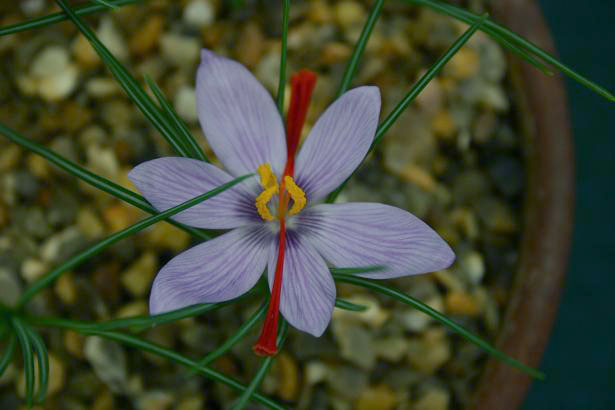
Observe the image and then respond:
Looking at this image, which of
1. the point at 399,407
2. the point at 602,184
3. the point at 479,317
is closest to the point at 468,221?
the point at 479,317

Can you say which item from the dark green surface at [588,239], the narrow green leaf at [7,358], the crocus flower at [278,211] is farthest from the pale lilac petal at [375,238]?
the dark green surface at [588,239]

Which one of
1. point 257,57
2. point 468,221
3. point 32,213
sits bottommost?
point 32,213

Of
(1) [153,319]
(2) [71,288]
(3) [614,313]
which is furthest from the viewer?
(3) [614,313]

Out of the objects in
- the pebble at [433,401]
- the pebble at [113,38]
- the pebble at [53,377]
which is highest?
→ the pebble at [113,38]

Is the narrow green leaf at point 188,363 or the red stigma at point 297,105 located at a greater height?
the red stigma at point 297,105

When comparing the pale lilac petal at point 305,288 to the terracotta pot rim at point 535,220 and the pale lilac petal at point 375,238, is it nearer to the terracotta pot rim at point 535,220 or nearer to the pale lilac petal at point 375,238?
the pale lilac petal at point 375,238

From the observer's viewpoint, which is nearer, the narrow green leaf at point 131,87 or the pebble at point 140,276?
the narrow green leaf at point 131,87

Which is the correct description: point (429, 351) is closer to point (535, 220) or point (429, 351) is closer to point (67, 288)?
point (535, 220)

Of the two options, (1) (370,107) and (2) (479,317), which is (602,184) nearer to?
(2) (479,317)
